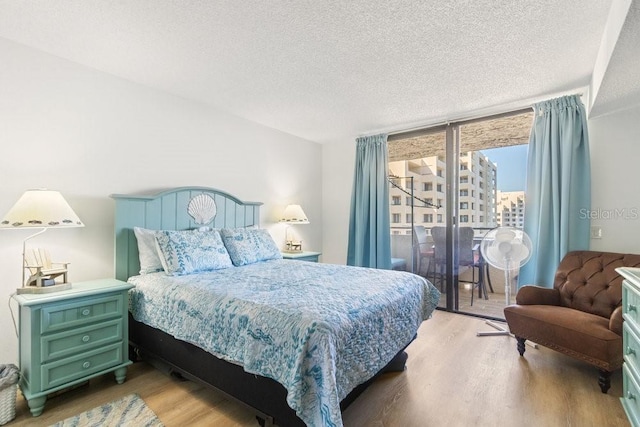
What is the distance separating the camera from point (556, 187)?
2947 millimetres

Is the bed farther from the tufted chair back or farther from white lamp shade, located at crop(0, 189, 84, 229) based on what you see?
the tufted chair back

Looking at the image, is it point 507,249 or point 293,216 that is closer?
point 507,249

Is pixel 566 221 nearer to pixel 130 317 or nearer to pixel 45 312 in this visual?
pixel 130 317

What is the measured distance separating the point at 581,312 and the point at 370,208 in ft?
8.19

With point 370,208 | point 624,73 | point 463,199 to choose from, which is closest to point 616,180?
point 624,73

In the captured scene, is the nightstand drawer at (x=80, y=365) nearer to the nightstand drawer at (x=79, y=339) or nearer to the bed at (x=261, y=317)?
the nightstand drawer at (x=79, y=339)

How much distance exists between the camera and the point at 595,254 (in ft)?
8.71

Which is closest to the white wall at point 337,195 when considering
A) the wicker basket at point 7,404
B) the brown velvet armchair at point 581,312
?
the brown velvet armchair at point 581,312

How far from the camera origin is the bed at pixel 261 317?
140 centimetres

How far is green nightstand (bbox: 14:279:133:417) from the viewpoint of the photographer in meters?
1.80

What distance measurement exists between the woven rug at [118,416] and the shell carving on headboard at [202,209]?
1694 millimetres

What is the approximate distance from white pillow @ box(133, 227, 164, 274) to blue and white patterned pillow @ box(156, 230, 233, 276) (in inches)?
4.5

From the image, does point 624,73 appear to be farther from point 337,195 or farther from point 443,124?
point 337,195

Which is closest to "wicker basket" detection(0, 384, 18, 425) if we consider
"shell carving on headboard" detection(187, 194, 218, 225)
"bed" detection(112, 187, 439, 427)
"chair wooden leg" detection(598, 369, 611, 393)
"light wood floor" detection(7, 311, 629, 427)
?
"light wood floor" detection(7, 311, 629, 427)
